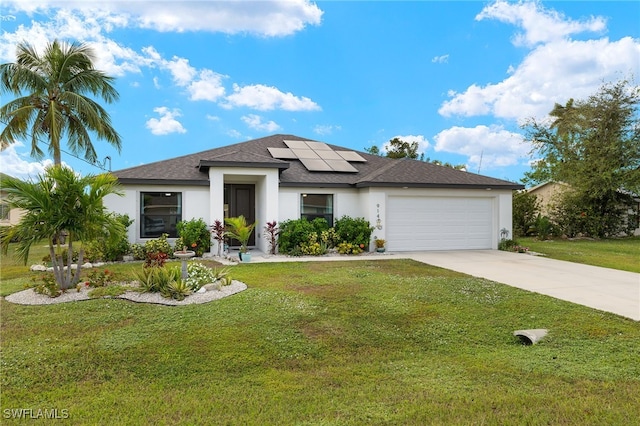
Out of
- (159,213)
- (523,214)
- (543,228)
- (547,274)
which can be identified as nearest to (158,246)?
(159,213)

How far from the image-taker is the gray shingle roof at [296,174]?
41.0 feet

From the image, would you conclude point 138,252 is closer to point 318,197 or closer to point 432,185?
point 318,197

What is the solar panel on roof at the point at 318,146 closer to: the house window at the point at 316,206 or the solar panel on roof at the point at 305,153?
the solar panel on roof at the point at 305,153

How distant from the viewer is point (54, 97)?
1633 cm

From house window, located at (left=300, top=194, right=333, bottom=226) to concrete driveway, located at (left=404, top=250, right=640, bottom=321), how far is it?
2.94m

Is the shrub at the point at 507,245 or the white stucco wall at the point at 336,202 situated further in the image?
the shrub at the point at 507,245

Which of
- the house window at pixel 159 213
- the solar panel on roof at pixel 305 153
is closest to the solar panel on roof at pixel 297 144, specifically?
the solar panel on roof at pixel 305 153

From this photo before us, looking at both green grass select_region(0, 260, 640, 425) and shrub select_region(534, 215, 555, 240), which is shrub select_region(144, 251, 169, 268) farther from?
shrub select_region(534, 215, 555, 240)

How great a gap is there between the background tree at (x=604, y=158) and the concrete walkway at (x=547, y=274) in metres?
11.8

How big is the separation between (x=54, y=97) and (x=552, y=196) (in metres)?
27.7

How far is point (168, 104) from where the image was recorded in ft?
50.2

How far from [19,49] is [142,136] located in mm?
6909

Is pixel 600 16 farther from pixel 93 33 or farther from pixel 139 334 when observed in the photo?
pixel 93 33

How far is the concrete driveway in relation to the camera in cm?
663
